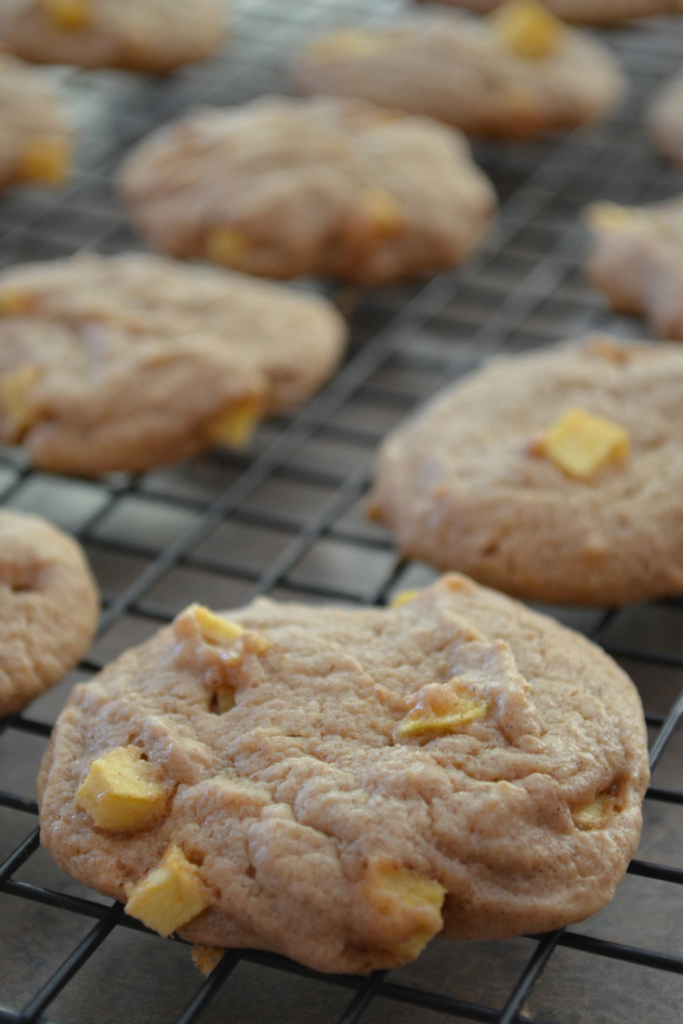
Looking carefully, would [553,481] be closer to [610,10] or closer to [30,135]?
[30,135]

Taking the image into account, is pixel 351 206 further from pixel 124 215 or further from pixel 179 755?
pixel 179 755

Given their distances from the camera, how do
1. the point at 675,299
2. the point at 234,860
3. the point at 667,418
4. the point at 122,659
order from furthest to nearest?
1. the point at 675,299
2. the point at 667,418
3. the point at 122,659
4. the point at 234,860

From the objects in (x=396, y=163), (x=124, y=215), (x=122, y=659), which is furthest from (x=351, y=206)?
(x=122, y=659)

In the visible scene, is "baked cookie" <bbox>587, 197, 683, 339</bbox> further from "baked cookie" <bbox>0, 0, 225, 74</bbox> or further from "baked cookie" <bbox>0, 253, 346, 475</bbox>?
"baked cookie" <bbox>0, 0, 225, 74</bbox>

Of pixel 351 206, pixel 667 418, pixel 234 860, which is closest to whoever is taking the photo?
pixel 234 860

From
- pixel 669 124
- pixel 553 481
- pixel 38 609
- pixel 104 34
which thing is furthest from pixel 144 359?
pixel 669 124

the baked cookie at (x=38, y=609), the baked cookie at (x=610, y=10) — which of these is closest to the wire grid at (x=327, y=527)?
the baked cookie at (x=38, y=609)
